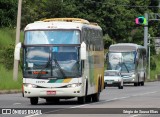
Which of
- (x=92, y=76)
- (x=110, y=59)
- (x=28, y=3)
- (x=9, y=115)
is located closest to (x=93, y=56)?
(x=92, y=76)

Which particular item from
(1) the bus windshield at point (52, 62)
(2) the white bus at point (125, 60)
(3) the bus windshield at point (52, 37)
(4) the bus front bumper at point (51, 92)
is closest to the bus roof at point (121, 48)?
(2) the white bus at point (125, 60)

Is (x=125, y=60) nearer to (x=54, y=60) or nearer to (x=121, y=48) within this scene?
(x=121, y=48)

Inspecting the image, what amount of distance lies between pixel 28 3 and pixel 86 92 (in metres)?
41.7

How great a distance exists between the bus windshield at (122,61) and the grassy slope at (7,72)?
8607mm

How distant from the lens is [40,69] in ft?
99.5

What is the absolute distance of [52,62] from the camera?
3038 cm

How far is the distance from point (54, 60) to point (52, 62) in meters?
0.11

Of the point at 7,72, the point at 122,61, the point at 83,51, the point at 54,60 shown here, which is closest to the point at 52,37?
the point at 54,60

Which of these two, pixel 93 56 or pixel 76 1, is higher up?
pixel 76 1

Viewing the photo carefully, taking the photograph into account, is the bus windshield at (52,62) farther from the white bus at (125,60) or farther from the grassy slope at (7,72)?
the white bus at (125,60)

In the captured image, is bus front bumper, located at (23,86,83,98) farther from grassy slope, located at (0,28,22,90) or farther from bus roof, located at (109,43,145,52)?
bus roof, located at (109,43,145,52)

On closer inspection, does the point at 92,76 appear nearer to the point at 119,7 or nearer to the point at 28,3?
the point at 28,3

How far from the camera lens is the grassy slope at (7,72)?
45.4 metres

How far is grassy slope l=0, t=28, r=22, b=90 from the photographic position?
149 ft
